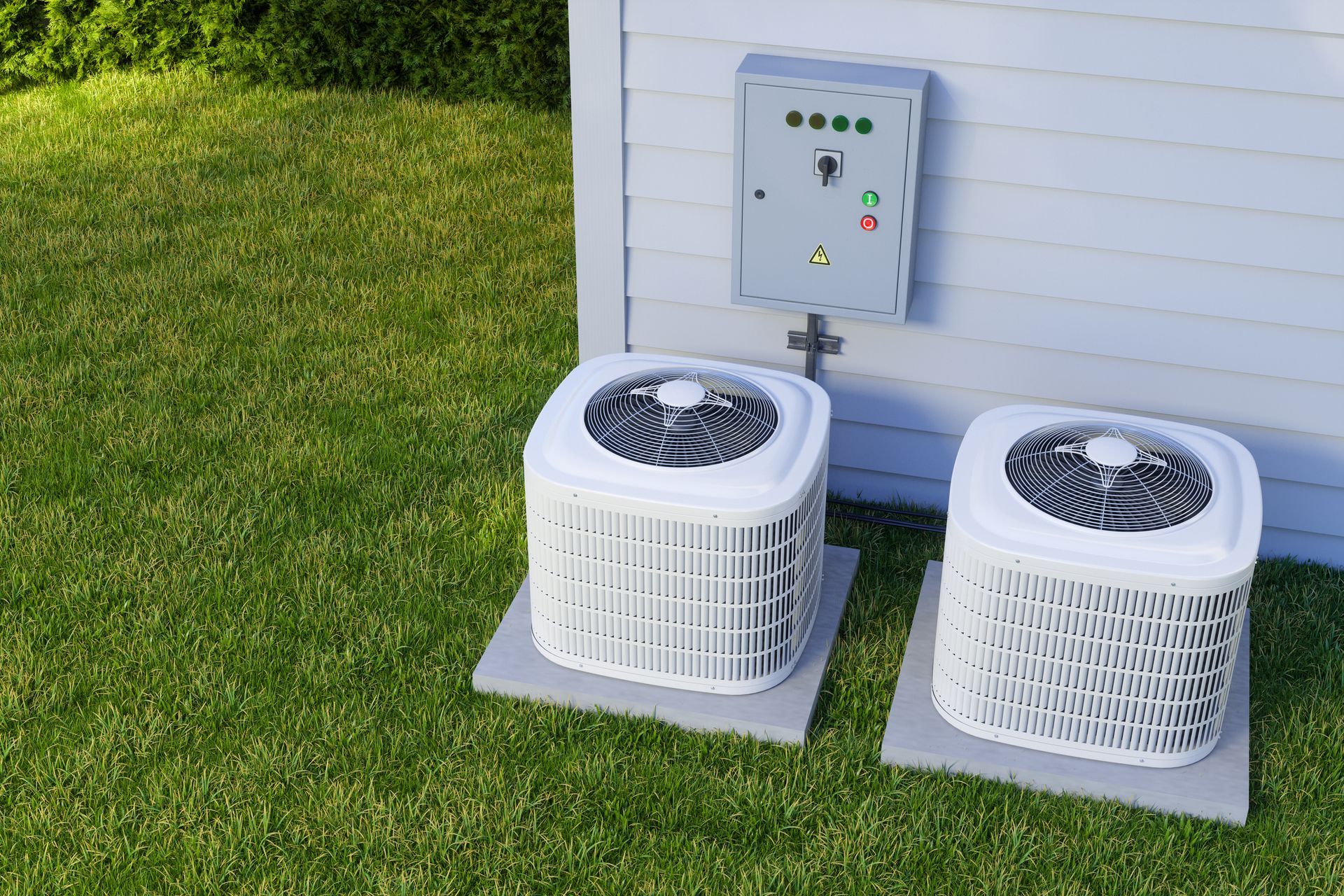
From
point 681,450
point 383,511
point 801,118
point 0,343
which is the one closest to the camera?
point 681,450

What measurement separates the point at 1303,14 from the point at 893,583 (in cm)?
187

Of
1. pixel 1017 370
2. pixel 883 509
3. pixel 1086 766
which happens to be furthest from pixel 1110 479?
pixel 883 509

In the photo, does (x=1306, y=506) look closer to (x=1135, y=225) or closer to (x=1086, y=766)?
(x=1135, y=225)

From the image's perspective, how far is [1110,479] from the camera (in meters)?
3.38

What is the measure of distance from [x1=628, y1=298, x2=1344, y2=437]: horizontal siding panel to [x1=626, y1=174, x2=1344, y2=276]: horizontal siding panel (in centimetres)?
35

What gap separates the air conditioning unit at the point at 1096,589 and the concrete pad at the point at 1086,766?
35 millimetres

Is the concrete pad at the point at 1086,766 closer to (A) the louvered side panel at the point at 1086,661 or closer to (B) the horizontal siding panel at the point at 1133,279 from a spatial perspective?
(A) the louvered side panel at the point at 1086,661

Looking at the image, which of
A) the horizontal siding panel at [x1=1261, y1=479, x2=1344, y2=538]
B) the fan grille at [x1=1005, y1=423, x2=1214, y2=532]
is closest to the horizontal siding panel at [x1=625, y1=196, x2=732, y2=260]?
the fan grille at [x1=1005, y1=423, x2=1214, y2=532]

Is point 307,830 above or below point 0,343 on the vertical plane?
below

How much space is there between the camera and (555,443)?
11.6 feet

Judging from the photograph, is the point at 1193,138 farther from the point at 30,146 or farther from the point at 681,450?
the point at 30,146

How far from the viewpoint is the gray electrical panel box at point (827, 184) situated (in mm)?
3707

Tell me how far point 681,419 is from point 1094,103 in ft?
4.56

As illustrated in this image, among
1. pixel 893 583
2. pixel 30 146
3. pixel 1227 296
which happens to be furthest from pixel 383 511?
pixel 30 146
